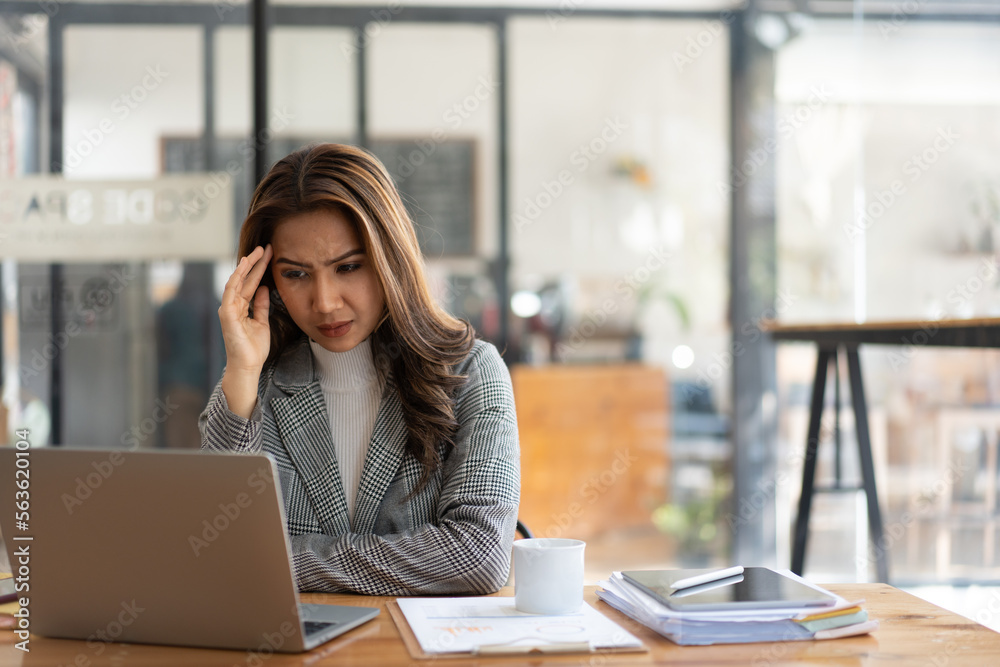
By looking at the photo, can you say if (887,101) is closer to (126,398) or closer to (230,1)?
(230,1)

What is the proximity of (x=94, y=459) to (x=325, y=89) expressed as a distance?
2829 mm

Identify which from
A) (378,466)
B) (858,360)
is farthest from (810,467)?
(378,466)

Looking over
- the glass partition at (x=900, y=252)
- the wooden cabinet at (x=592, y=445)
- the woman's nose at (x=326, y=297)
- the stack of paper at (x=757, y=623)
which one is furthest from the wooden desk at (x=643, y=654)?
the wooden cabinet at (x=592, y=445)

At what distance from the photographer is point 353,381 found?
1.61 m

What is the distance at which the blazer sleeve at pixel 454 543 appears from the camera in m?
1.23

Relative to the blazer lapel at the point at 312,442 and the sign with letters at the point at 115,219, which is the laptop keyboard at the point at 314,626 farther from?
the sign with letters at the point at 115,219

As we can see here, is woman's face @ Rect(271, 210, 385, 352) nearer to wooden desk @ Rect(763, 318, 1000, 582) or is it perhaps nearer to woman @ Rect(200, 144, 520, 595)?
woman @ Rect(200, 144, 520, 595)

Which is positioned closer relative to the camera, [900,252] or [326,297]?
[326,297]

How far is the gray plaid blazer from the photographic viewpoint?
4.08ft

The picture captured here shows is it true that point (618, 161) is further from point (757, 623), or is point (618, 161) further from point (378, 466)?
point (757, 623)

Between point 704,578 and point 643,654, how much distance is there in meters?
0.16

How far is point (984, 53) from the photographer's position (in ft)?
10.3

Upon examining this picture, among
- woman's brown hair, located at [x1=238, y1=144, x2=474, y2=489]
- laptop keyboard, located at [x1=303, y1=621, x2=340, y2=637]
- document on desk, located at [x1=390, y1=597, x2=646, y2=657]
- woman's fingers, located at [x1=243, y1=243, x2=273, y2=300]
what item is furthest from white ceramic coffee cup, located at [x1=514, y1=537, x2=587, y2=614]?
woman's fingers, located at [x1=243, y1=243, x2=273, y2=300]

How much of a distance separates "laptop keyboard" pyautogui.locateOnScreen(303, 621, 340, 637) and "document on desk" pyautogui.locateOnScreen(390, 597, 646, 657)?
0.09 metres
